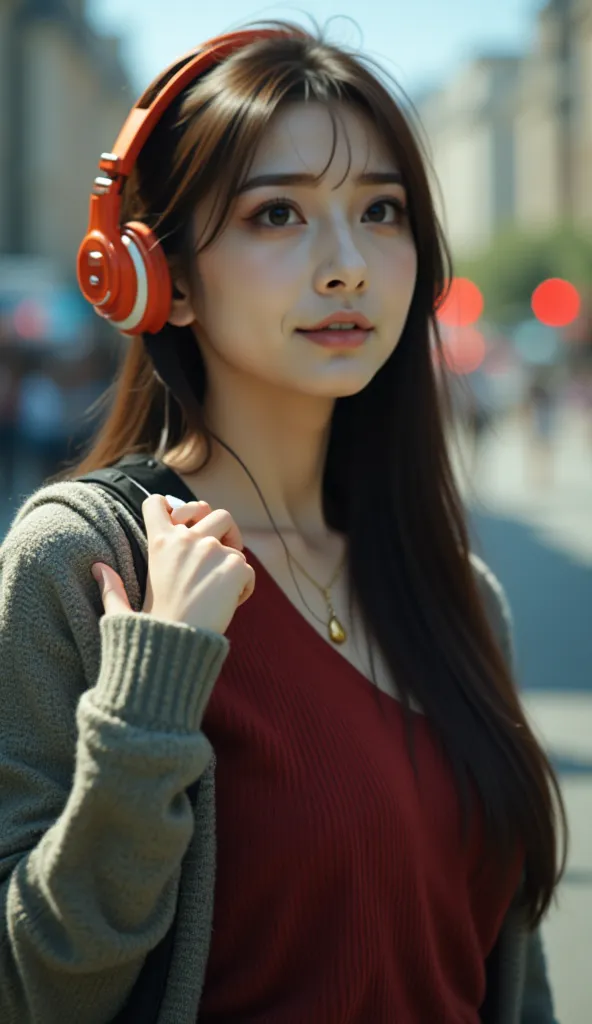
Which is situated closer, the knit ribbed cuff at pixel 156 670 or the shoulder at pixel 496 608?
the knit ribbed cuff at pixel 156 670

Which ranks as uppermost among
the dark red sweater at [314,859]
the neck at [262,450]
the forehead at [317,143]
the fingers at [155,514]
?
the forehead at [317,143]

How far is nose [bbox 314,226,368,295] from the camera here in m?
1.97

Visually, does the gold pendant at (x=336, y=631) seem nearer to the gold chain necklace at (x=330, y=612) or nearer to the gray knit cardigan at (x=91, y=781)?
Answer: the gold chain necklace at (x=330, y=612)

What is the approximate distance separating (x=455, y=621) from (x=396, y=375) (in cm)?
46

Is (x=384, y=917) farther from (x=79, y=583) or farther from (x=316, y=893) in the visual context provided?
(x=79, y=583)

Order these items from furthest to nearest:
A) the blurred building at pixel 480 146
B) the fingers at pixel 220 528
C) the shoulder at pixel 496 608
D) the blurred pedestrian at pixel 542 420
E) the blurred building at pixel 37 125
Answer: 1. the blurred building at pixel 480 146
2. the blurred building at pixel 37 125
3. the blurred pedestrian at pixel 542 420
4. the shoulder at pixel 496 608
5. the fingers at pixel 220 528

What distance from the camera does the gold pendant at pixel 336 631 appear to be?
2049 millimetres

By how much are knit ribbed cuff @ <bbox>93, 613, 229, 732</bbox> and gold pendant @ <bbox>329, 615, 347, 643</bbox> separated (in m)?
0.51

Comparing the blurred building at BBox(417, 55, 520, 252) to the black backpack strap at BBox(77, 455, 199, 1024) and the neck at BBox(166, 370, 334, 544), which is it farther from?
the black backpack strap at BBox(77, 455, 199, 1024)

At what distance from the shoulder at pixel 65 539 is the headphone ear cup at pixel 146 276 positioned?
1.23 feet

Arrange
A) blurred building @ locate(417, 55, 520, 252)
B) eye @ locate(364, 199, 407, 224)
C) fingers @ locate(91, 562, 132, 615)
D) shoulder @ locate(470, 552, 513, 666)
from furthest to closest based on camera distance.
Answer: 1. blurred building @ locate(417, 55, 520, 252)
2. shoulder @ locate(470, 552, 513, 666)
3. eye @ locate(364, 199, 407, 224)
4. fingers @ locate(91, 562, 132, 615)

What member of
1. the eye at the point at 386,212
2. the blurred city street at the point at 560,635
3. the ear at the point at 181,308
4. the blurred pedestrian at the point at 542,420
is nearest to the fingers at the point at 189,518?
the ear at the point at 181,308

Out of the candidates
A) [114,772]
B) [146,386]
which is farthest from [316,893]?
[146,386]

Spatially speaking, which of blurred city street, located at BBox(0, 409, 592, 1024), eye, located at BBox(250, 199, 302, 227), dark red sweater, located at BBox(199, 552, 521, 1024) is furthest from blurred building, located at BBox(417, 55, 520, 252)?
dark red sweater, located at BBox(199, 552, 521, 1024)
